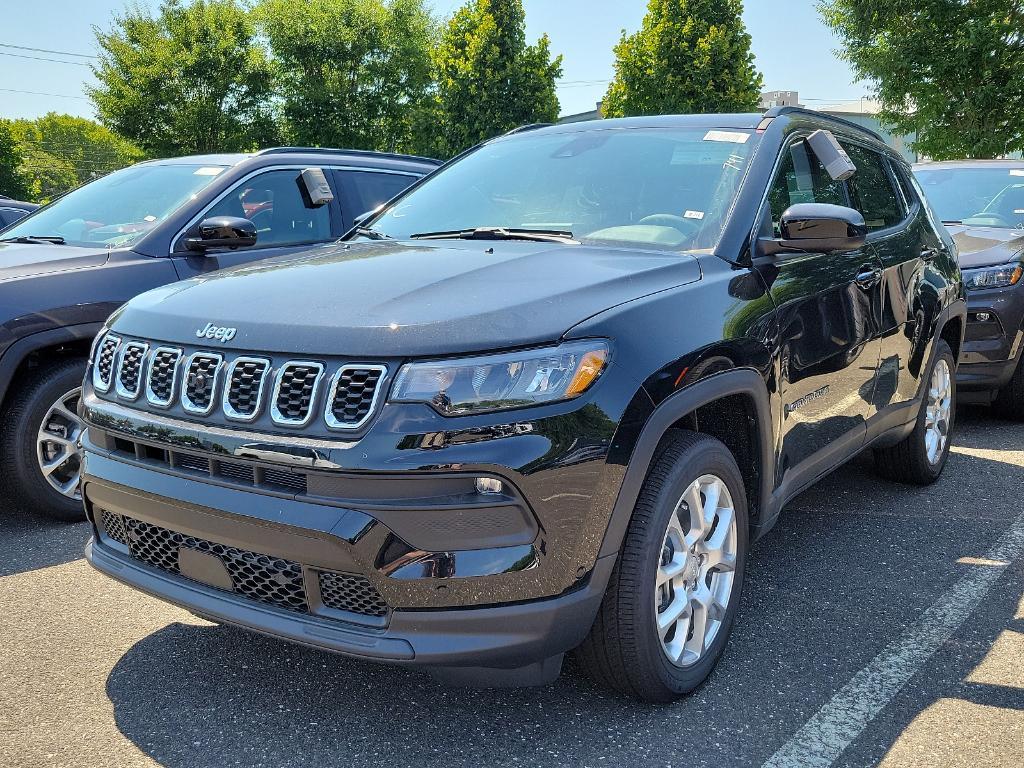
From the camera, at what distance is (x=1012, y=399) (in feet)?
21.8

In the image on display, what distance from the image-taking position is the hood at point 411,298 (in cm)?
233

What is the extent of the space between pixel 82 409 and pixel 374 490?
1219mm

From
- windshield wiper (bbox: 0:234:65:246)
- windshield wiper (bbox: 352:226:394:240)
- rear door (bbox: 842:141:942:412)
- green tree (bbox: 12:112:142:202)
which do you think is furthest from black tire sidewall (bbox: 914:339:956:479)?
green tree (bbox: 12:112:142:202)

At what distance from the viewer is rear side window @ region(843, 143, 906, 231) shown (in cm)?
416

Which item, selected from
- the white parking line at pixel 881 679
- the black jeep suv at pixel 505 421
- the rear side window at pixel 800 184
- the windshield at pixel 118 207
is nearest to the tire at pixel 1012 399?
the white parking line at pixel 881 679

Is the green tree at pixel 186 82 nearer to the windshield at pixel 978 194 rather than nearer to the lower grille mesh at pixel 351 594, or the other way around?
the windshield at pixel 978 194

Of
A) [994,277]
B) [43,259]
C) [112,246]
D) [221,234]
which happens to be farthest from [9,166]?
[994,277]

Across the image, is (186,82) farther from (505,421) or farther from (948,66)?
(505,421)

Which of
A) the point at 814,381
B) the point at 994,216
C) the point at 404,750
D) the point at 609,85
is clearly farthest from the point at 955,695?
the point at 609,85

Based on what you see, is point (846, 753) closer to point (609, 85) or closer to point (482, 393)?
point (482, 393)

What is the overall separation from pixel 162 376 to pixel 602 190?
1711 millimetres

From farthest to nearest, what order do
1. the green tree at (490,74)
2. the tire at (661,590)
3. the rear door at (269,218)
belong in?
the green tree at (490,74)
the rear door at (269,218)
the tire at (661,590)

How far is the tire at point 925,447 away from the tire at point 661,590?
2.21 metres

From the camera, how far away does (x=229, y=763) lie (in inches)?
97.8
